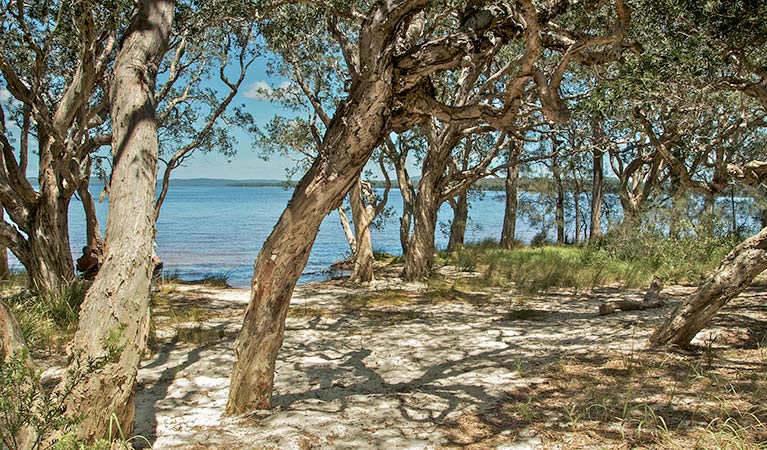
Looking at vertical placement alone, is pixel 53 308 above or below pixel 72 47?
below

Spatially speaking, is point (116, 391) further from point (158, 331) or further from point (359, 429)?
point (158, 331)

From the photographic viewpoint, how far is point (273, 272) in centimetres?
405

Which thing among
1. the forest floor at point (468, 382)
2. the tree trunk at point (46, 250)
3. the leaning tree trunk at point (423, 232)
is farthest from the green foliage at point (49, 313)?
the leaning tree trunk at point (423, 232)

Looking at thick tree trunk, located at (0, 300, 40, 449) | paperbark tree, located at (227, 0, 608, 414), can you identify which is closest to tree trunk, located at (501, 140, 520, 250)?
paperbark tree, located at (227, 0, 608, 414)

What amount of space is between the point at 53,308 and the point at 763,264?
25.2 ft

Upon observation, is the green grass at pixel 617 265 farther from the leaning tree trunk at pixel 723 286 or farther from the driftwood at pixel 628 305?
the leaning tree trunk at pixel 723 286

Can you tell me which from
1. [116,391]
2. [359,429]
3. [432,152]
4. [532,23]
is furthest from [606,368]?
[432,152]

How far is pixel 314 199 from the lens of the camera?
4.01 m

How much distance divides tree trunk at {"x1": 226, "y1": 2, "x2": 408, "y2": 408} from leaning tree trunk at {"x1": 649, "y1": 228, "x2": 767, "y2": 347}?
3.33 meters

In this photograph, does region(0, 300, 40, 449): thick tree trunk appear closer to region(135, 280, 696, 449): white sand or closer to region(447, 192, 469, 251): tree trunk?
region(135, 280, 696, 449): white sand

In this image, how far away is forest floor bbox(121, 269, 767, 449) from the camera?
12.1 feet

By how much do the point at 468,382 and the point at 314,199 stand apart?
226cm

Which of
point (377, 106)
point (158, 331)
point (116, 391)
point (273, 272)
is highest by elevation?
point (377, 106)

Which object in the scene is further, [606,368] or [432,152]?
[432,152]
